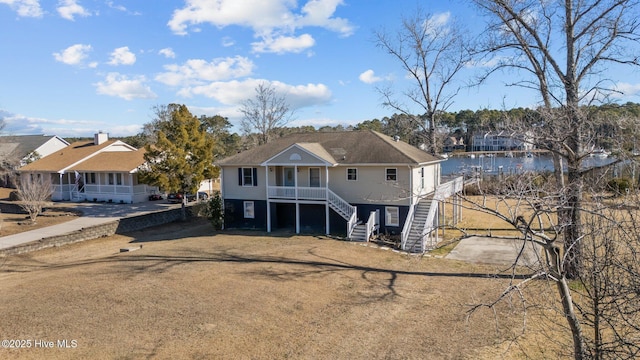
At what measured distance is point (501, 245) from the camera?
22.6 metres

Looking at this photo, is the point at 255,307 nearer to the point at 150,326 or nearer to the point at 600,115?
the point at 150,326

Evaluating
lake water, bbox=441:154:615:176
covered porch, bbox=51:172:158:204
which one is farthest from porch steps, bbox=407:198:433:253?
covered porch, bbox=51:172:158:204

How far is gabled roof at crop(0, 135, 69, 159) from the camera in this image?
56656 millimetres

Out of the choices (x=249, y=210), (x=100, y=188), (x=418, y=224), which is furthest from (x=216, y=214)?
(x=100, y=188)

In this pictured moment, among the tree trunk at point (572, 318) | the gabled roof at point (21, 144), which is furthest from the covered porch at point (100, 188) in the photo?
the tree trunk at point (572, 318)

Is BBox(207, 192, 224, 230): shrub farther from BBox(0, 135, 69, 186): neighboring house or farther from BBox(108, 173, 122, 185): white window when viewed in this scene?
BBox(0, 135, 69, 186): neighboring house

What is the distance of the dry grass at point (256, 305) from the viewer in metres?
10.6

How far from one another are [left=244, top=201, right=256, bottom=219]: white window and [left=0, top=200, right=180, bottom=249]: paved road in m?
10.3

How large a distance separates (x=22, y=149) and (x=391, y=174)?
58.7m

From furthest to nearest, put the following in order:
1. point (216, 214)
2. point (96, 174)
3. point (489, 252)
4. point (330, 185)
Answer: point (96, 174), point (216, 214), point (330, 185), point (489, 252)

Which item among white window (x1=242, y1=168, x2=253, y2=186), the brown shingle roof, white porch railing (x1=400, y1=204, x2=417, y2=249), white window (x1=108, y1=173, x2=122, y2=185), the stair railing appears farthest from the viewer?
white window (x1=108, y1=173, x2=122, y2=185)

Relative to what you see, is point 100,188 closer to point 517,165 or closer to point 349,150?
point 349,150

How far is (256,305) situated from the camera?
1338 centimetres

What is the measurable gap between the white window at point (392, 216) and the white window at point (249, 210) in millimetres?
9324
